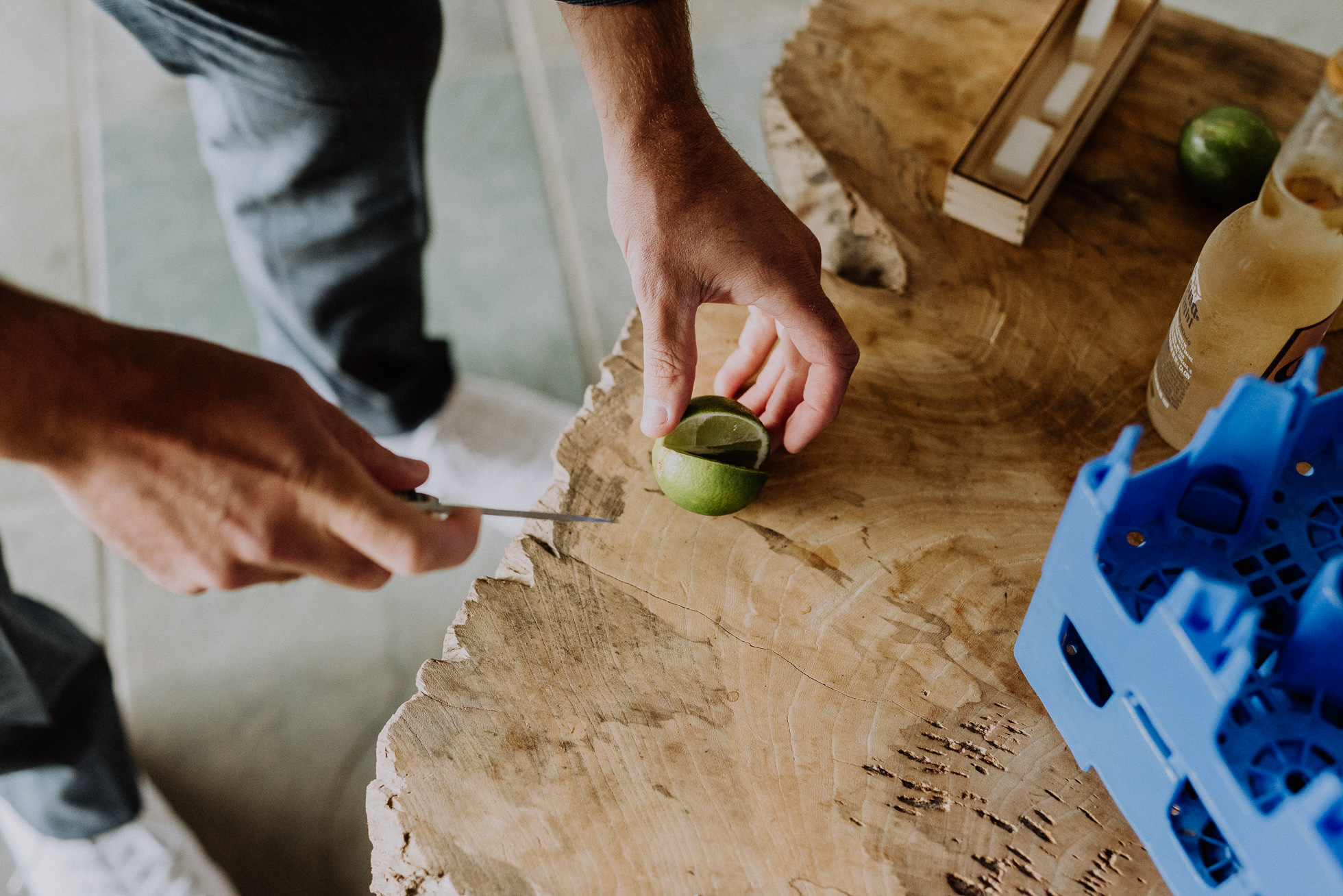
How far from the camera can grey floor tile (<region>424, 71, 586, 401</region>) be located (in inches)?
100

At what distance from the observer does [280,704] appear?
2.12 metres

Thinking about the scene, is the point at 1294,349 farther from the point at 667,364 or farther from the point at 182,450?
the point at 182,450

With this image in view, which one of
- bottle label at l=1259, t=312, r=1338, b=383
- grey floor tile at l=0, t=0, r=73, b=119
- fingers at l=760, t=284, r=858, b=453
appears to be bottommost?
grey floor tile at l=0, t=0, r=73, b=119

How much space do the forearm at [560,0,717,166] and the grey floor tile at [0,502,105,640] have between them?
5.86 feet

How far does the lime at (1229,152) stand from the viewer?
4.29ft

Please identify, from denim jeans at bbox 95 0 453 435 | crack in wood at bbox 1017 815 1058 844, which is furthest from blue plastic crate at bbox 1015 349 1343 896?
denim jeans at bbox 95 0 453 435

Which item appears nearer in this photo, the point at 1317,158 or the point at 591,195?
the point at 1317,158

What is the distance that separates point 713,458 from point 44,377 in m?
0.73

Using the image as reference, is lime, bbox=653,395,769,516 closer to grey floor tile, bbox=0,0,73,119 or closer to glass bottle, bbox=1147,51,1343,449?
glass bottle, bbox=1147,51,1343,449

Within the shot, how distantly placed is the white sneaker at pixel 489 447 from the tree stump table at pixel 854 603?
945 millimetres

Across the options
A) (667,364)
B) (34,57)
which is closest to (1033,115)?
(667,364)

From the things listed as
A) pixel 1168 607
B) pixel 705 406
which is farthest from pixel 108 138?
pixel 1168 607

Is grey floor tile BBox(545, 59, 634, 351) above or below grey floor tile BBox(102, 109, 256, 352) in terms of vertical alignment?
above

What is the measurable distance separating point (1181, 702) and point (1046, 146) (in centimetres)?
88
